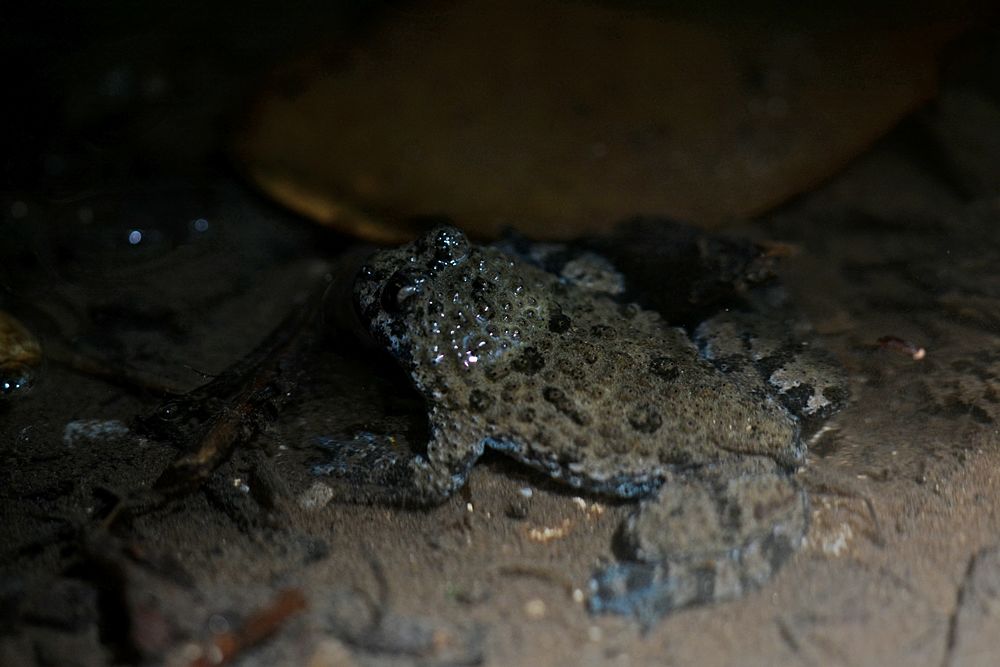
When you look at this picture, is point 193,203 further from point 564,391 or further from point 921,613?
point 921,613

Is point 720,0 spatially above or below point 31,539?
above

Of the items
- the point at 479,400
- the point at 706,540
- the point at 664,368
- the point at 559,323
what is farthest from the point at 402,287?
the point at 706,540

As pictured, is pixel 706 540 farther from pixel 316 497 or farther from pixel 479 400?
pixel 316 497

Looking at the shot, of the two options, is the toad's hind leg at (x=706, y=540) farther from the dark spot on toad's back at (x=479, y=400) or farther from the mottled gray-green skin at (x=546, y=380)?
the dark spot on toad's back at (x=479, y=400)

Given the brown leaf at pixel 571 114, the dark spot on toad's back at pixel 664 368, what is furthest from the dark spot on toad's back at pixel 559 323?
the brown leaf at pixel 571 114

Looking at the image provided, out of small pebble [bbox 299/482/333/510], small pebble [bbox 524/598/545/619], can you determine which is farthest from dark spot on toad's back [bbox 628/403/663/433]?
small pebble [bbox 299/482/333/510]

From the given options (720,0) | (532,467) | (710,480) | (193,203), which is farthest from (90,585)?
(720,0)

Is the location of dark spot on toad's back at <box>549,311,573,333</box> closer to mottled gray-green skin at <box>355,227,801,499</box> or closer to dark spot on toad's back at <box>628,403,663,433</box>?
mottled gray-green skin at <box>355,227,801,499</box>
